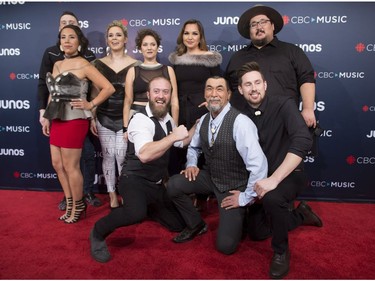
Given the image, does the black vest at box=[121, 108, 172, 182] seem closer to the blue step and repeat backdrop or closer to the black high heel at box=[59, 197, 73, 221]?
the black high heel at box=[59, 197, 73, 221]

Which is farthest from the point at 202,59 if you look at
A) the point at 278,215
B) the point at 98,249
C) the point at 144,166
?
the point at 98,249

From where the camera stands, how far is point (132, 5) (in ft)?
12.2

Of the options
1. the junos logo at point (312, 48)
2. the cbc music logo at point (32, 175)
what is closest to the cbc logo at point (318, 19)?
the junos logo at point (312, 48)

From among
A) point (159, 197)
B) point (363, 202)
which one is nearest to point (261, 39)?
point (159, 197)

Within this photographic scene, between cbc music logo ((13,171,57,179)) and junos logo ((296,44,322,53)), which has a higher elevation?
junos logo ((296,44,322,53))

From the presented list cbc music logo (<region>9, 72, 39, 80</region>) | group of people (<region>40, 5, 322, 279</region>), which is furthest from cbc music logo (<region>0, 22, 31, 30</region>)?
group of people (<region>40, 5, 322, 279</region>)

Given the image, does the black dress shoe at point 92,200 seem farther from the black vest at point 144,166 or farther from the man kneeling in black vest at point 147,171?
the black vest at point 144,166

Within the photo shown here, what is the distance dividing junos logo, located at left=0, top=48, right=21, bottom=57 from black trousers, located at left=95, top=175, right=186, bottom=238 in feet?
7.75

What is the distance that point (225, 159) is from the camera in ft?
8.27

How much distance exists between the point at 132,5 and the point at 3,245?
2662 millimetres

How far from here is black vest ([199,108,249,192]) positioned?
2.48 meters

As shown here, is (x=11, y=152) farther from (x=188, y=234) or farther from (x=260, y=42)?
(x=260, y=42)

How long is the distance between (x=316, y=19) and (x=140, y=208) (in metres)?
2.63

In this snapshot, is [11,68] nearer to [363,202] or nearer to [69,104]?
[69,104]
